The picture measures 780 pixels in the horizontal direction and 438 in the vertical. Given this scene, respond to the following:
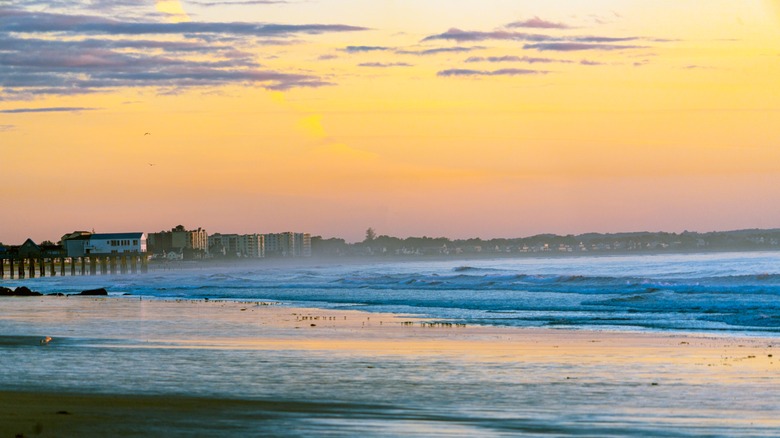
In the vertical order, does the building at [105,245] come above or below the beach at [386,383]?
above

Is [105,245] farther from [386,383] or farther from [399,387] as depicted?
[399,387]

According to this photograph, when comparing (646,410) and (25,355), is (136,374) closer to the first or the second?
(25,355)

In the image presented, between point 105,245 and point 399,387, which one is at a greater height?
point 105,245

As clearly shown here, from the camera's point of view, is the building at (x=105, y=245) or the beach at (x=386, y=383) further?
the building at (x=105, y=245)

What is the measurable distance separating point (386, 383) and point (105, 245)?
140 meters

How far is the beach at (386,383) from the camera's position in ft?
45.5

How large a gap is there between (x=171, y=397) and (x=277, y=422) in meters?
2.83

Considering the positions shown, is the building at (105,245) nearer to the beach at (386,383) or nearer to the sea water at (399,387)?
the sea water at (399,387)

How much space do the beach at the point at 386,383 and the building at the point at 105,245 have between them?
12406 centimetres

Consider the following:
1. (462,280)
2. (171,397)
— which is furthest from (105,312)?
(462,280)

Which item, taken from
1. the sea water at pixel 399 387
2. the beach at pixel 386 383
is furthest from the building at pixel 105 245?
the beach at pixel 386 383

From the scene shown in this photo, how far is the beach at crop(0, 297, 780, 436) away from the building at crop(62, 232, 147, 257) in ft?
407

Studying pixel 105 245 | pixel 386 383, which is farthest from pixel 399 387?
pixel 105 245

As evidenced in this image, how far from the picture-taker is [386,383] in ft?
58.7
